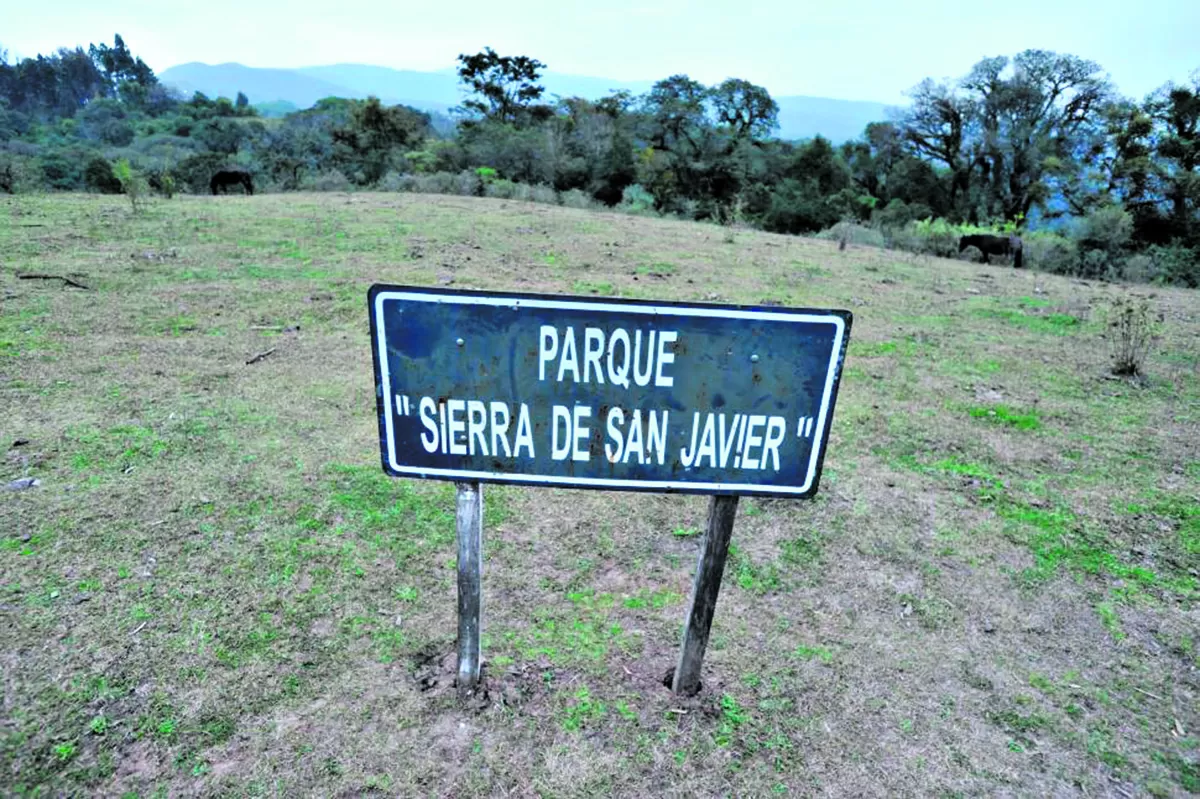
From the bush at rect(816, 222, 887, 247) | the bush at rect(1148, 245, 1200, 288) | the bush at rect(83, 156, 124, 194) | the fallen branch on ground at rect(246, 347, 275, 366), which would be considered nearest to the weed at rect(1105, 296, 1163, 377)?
the bush at rect(1148, 245, 1200, 288)

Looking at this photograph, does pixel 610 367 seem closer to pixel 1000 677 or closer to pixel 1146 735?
pixel 1000 677

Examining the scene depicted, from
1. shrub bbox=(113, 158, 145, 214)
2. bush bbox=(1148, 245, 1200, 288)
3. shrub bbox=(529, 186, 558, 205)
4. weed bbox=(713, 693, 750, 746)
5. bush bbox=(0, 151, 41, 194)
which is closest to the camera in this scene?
weed bbox=(713, 693, 750, 746)

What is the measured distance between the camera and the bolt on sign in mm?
1804

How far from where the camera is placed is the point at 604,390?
73.9 inches

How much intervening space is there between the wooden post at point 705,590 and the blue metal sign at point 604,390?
176 millimetres

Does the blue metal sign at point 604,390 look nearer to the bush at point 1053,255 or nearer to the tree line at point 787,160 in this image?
the tree line at point 787,160

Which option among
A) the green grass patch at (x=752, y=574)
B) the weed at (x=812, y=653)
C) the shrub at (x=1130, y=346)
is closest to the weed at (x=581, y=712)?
the weed at (x=812, y=653)

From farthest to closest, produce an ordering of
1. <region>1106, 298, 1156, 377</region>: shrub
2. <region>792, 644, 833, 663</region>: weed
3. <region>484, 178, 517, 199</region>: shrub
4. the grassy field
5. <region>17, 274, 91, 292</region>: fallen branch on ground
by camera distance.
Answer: <region>484, 178, 517, 199</region>: shrub → <region>17, 274, 91, 292</region>: fallen branch on ground → <region>1106, 298, 1156, 377</region>: shrub → <region>792, 644, 833, 663</region>: weed → the grassy field

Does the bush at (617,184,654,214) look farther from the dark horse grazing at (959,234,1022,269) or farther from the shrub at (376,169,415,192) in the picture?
the dark horse grazing at (959,234,1022,269)

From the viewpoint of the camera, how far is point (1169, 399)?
5.60 metres

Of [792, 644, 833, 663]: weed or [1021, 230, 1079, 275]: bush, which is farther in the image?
[1021, 230, 1079, 275]: bush

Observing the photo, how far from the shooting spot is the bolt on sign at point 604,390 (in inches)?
71.0

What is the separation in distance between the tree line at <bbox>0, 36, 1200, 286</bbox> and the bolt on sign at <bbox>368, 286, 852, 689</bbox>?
12.9m

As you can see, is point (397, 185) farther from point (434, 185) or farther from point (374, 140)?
point (374, 140)
